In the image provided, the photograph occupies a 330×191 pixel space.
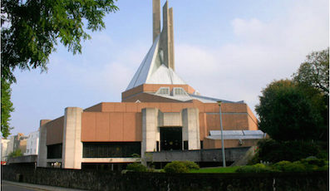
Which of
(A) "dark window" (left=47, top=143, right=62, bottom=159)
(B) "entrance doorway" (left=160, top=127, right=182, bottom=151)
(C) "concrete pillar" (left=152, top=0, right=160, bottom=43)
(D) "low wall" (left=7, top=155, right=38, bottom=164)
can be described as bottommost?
(D) "low wall" (left=7, top=155, right=38, bottom=164)

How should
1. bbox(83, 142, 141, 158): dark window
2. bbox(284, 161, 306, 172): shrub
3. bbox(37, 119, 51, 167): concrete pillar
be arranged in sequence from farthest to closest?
bbox(37, 119, 51, 167): concrete pillar, bbox(83, 142, 141, 158): dark window, bbox(284, 161, 306, 172): shrub

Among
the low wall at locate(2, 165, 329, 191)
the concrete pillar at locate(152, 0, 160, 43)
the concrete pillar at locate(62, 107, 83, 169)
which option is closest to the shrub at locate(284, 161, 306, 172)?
the low wall at locate(2, 165, 329, 191)

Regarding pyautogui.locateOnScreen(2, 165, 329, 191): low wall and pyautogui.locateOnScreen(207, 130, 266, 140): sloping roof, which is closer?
pyautogui.locateOnScreen(2, 165, 329, 191): low wall

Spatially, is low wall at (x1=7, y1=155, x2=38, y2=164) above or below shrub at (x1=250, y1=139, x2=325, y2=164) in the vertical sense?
below

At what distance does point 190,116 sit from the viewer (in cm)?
4484

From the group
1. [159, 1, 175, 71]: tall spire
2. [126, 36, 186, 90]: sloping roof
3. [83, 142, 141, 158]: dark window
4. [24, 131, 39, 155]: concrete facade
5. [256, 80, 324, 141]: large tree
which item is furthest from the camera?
[24, 131, 39, 155]: concrete facade

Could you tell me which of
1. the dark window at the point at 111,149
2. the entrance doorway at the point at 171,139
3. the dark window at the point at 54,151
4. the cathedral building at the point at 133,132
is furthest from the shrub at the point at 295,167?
the dark window at the point at 54,151

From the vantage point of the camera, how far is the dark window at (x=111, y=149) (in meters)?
45.0

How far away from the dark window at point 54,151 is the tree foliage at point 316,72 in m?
42.7

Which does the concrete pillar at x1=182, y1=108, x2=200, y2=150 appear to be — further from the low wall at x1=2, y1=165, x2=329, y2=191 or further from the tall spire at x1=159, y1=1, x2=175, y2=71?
the tall spire at x1=159, y1=1, x2=175, y2=71

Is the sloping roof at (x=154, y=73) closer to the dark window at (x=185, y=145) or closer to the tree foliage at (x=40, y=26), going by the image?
the dark window at (x=185, y=145)

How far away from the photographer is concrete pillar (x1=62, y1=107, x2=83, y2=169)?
4325 centimetres

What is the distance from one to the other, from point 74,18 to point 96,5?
1.30 metres

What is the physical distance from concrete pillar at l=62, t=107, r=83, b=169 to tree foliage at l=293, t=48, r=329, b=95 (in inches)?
1452
